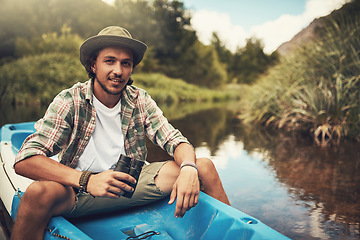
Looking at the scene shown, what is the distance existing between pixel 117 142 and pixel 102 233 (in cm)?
58

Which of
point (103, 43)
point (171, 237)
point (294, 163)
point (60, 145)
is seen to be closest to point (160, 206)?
point (171, 237)

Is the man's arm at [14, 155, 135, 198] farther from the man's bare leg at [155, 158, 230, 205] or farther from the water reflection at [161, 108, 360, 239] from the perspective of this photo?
the water reflection at [161, 108, 360, 239]

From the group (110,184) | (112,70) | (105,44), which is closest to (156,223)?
(110,184)

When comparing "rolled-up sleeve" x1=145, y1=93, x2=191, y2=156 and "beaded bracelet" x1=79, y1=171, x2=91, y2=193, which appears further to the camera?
"rolled-up sleeve" x1=145, y1=93, x2=191, y2=156

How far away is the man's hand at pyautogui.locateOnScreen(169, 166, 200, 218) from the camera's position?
1.85 metres

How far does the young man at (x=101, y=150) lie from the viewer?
1.72 m

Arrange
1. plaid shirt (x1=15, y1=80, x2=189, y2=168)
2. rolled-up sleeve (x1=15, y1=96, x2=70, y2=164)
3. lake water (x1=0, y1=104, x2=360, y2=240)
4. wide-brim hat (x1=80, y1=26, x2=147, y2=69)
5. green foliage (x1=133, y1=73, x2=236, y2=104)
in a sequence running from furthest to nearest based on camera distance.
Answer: green foliage (x1=133, y1=73, x2=236, y2=104) → lake water (x1=0, y1=104, x2=360, y2=240) → wide-brim hat (x1=80, y1=26, x2=147, y2=69) → plaid shirt (x1=15, y1=80, x2=189, y2=168) → rolled-up sleeve (x1=15, y1=96, x2=70, y2=164)

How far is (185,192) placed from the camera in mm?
1854

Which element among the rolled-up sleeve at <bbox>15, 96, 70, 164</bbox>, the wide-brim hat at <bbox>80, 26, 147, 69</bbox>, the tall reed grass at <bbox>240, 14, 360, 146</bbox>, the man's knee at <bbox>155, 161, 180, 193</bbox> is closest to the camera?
the rolled-up sleeve at <bbox>15, 96, 70, 164</bbox>

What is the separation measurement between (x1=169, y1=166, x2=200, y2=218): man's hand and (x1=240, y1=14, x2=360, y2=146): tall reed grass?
15.7 feet

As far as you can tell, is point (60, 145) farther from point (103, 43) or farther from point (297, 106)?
point (297, 106)

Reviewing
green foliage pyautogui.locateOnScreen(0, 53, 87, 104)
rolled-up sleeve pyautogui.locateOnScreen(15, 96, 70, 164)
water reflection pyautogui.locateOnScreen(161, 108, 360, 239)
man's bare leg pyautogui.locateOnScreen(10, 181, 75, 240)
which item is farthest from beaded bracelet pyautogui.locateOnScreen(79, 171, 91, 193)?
green foliage pyautogui.locateOnScreen(0, 53, 87, 104)

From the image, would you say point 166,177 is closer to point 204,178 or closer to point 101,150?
point 204,178

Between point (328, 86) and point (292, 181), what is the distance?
3.22m
